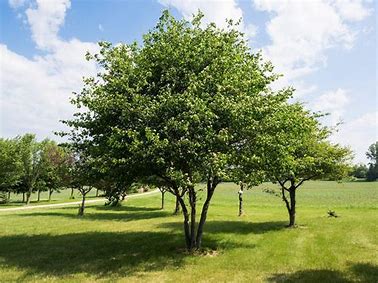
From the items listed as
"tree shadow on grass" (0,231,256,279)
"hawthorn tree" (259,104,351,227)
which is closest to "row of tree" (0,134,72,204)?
"tree shadow on grass" (0,231,256,279)

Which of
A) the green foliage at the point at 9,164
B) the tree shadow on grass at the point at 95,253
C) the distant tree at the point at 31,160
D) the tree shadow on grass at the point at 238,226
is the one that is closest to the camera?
the tree shadow on grass at the point at 95,253

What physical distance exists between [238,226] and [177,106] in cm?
1598

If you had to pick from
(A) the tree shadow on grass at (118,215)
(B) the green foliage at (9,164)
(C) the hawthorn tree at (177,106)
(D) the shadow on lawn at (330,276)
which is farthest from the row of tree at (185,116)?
(B) the green foliage at (9,164)

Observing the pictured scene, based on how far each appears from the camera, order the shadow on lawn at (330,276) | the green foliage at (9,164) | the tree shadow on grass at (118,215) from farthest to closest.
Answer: the green foliage at (9,164)
the tree shadow on grass at (118,215)
the shadow on lawn at (330,276)

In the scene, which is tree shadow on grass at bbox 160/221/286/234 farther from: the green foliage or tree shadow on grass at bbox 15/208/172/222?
the green foliage

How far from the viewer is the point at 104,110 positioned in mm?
20531

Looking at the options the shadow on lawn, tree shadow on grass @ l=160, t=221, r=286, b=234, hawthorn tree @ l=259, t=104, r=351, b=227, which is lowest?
the shadow on lawn

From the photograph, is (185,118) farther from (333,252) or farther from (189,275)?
(333,252)

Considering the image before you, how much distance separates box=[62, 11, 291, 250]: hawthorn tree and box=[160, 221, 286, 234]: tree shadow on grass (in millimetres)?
7721

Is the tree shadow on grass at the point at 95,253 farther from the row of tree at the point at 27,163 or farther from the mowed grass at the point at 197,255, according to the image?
the row of tree at the point at 27,163

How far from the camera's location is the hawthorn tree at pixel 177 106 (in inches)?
752

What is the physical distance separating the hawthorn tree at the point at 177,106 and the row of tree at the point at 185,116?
2.0 inches

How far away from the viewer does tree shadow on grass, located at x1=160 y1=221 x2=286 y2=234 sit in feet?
95.8

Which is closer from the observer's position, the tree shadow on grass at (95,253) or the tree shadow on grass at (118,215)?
the tree shadow on grass at (95,253)
